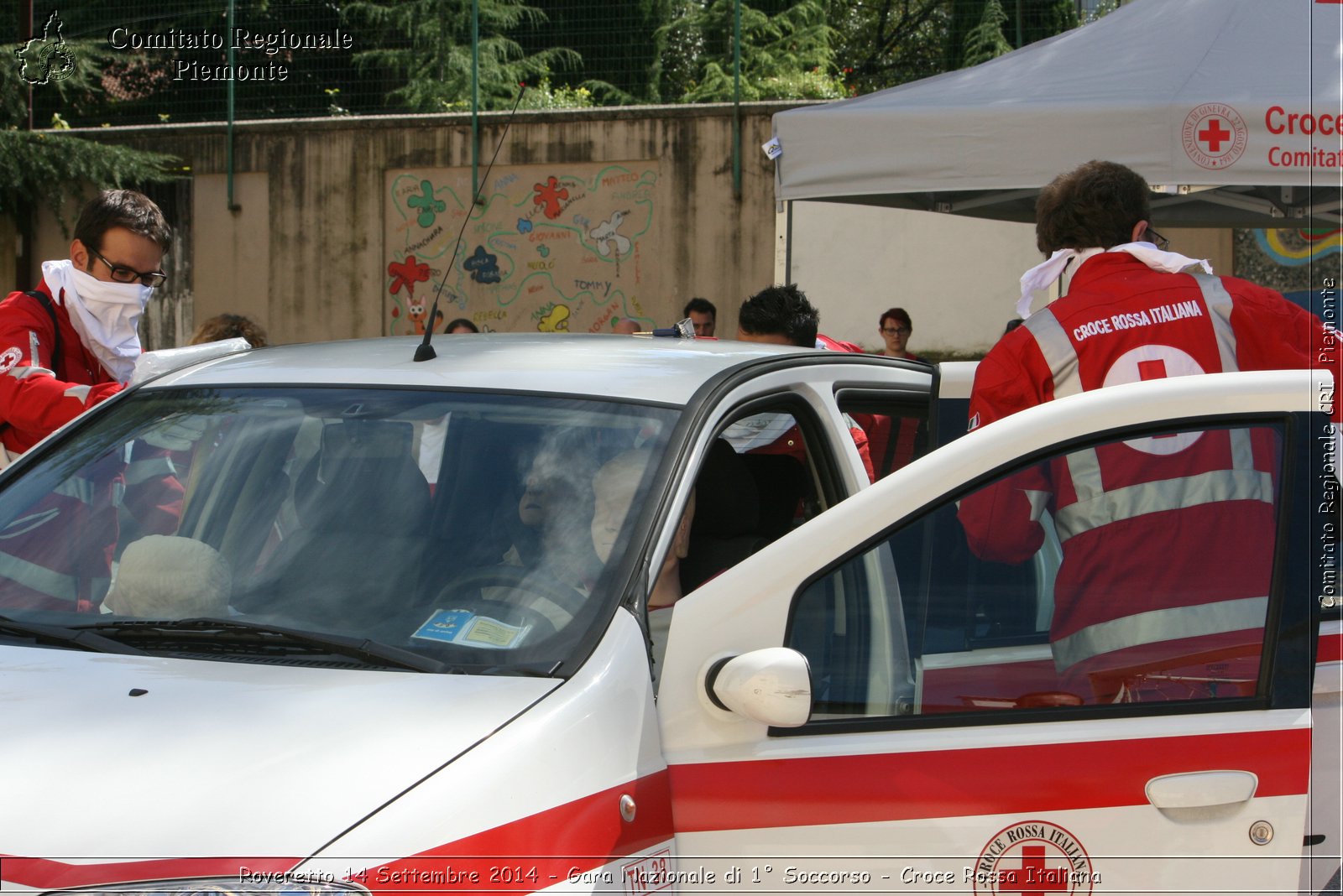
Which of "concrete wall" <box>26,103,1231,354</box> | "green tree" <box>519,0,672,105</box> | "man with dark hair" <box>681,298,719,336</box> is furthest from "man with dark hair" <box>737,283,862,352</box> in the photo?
"green tree" <box>519,0,672,105</box>

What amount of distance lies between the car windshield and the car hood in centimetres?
11

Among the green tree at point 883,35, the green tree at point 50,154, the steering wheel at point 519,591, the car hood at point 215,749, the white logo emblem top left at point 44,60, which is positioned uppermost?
the green tree at point 883,35

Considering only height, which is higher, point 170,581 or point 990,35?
point 990,35

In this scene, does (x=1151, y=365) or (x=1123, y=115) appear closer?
(x=1151, y=365)

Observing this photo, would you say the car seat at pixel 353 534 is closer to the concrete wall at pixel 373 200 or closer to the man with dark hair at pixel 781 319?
the man with dark hair at pixel 781 319

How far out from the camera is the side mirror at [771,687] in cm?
197

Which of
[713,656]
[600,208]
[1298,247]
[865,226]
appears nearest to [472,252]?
[600,208]

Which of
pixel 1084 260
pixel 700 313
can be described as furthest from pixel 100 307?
pixel 700 313

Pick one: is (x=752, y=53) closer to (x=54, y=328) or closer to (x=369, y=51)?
(x=369, y=51)

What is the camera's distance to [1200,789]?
2023mm

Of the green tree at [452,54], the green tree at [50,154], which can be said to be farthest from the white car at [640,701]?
the green tree at [50,154]

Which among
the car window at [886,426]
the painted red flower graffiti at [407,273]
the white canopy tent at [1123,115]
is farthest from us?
the painted red flower graffiti at [407,273]

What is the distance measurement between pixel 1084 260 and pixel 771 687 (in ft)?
6.10

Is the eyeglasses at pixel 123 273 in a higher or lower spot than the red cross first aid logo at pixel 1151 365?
higher
